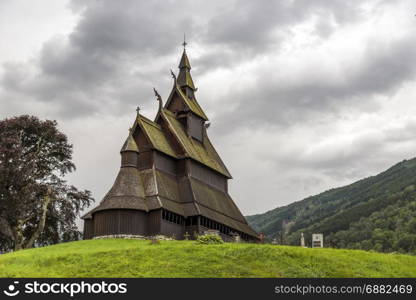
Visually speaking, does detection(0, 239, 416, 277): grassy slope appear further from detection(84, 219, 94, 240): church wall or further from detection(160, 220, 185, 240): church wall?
detection(84, 219, 94, 240): church wall

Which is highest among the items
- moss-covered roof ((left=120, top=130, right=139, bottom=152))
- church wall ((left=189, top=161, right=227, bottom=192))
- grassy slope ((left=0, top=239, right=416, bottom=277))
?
moss-covered roof ((left=120, top=130, right=139, bottom=152))

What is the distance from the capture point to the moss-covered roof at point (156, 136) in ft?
230

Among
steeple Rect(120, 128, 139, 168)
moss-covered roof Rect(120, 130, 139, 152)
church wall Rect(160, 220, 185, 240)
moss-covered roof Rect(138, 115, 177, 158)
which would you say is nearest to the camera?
church wall Rect(160, 220, 185, 240)

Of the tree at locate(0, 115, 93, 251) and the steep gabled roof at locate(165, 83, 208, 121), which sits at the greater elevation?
the steep gabled roof at locate(165, 83, 208, 121)

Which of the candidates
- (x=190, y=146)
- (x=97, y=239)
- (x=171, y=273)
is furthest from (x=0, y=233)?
(x=171, y=273)

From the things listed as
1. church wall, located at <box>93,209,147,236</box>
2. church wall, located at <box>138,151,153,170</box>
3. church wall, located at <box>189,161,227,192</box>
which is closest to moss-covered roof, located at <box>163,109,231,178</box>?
church wall, located at <box>189,161,227,192</box>

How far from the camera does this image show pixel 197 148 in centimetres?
7881

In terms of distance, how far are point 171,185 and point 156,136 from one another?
6.04 metres

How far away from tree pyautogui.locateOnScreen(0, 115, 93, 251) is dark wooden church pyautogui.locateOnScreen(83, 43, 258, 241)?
3802 mm

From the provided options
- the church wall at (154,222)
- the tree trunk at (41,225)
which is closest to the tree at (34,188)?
the tree trunk at (41,225)

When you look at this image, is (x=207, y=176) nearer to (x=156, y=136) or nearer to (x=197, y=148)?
(x=197, y=148)

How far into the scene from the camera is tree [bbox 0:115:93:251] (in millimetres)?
66500

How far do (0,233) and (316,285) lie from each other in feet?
134

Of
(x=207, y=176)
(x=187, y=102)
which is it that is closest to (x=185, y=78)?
(x=187, y=102)
